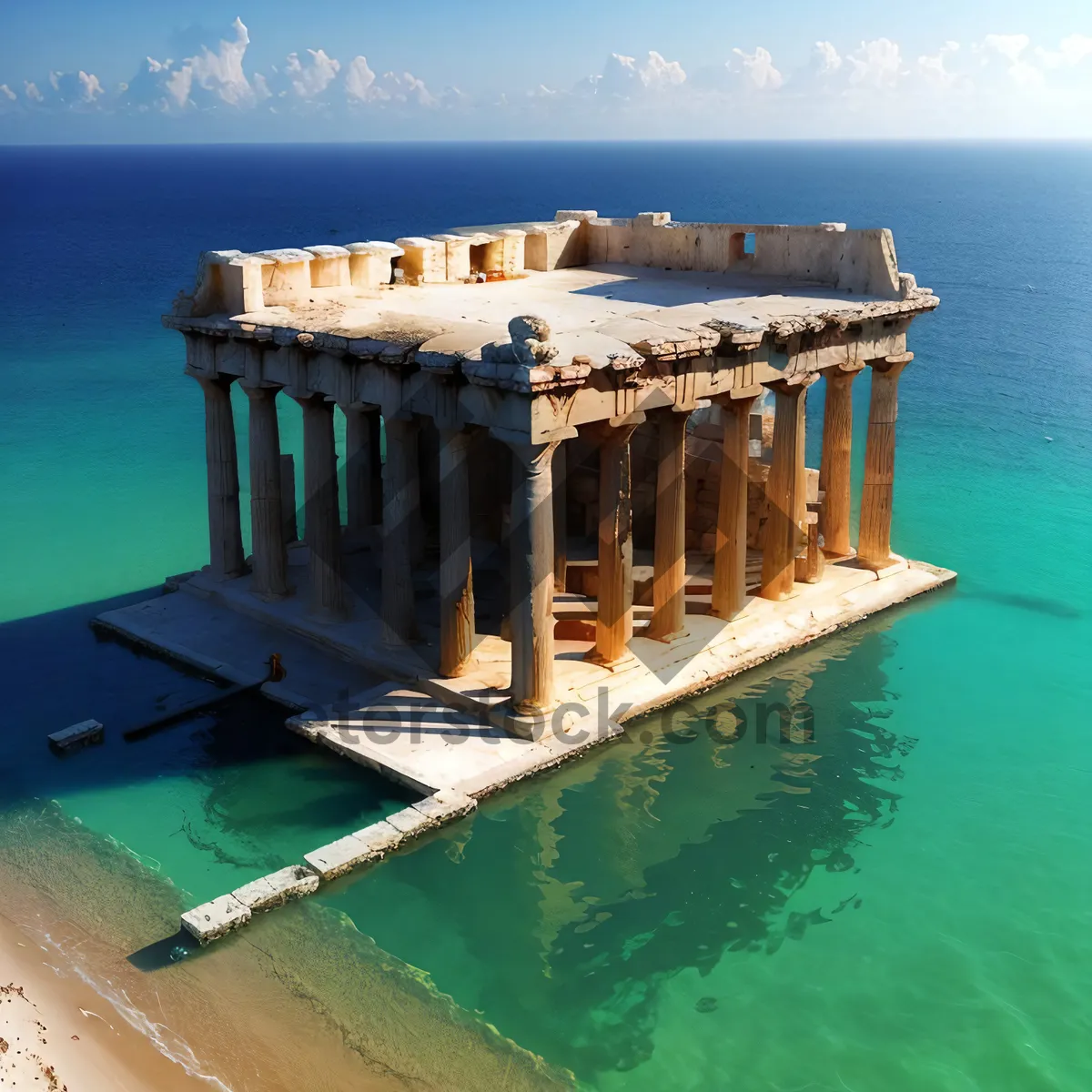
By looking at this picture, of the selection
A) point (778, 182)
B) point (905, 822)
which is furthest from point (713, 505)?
point (778, 182)

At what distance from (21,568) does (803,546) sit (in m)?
13.9

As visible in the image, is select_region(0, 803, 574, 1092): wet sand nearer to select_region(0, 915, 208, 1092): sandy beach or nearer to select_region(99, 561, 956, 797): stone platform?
select_region(0, 915, 208, 1092): sandy beach

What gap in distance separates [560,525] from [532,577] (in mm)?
3743

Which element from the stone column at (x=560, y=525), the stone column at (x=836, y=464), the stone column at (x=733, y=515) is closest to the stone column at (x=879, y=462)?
the stone column at (x=836, y=464)

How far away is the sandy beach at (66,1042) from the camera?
10844mm

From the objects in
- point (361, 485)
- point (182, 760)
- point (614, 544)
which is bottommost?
point (182, 760)

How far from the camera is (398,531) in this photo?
17297 mm

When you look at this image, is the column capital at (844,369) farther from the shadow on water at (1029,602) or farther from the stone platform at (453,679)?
→ the shadow on water at (1029,602)

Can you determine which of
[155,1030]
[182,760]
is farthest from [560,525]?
[155,1030]

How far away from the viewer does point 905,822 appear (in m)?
15.1

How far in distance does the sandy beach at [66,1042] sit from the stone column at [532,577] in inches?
241

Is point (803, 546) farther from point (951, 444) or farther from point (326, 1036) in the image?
point (951, 444)

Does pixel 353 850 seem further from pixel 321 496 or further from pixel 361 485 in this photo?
pixel 361 485

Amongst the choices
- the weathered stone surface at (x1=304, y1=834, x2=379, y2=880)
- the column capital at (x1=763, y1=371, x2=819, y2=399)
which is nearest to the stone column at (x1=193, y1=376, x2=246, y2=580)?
the weathered stone surface at (x1=304, y1=834, x2=379, y2=880)
